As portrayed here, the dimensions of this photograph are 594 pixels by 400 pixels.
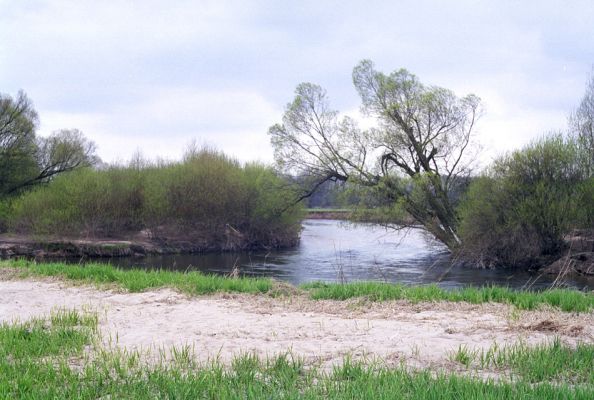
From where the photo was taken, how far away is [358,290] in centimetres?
1213

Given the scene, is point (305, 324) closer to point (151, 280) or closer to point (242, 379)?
point (242, 379)

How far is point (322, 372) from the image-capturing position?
20.2 ft

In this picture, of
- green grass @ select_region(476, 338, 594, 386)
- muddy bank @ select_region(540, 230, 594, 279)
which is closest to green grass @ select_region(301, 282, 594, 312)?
green grass @ select_region(476, 338, 594, 386)

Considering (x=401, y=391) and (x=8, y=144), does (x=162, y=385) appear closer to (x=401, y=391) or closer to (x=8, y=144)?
(x=401, y=391)

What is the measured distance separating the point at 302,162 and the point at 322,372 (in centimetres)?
3060

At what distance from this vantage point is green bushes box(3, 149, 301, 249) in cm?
4103

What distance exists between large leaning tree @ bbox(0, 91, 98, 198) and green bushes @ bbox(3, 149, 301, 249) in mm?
4315

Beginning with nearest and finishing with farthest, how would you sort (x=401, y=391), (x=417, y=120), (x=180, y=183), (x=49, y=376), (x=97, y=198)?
(x=401, y=391)
(x=49, y=376)
(x=417, y=120)
(x=97, y=198)
(x=180, y=183)

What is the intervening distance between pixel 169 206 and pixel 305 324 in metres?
37.1

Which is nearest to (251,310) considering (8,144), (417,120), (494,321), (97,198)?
(494,321)

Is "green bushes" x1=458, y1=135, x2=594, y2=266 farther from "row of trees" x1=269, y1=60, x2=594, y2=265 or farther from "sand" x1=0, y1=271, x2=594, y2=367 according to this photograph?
"sand" x1=0, y1=271, x2=594, y2=367

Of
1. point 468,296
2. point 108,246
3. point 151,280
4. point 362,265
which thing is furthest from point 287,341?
point 108,246

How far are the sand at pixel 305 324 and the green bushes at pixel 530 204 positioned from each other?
1848cm

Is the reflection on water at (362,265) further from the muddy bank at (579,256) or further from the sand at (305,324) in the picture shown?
the sand at (305,324)
